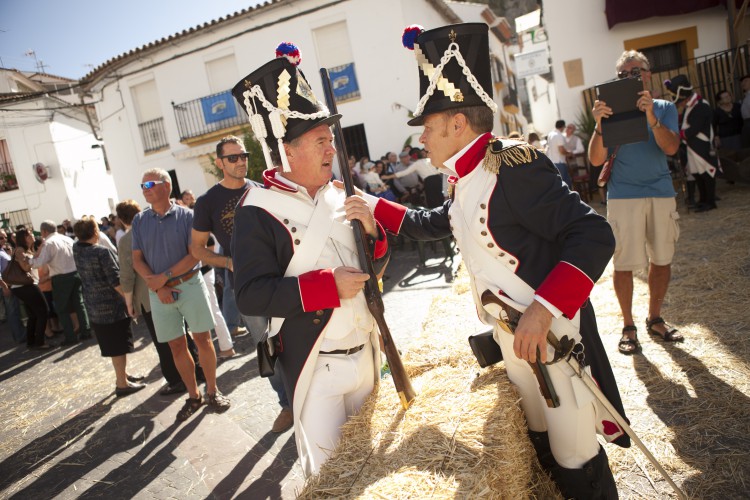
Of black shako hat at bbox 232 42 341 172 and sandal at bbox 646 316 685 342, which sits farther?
sandal at bbox 646 316 685 342

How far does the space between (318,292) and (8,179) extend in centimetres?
3014

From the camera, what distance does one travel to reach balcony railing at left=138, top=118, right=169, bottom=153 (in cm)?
2250

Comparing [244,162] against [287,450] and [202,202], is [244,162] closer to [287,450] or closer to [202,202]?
[202,202]

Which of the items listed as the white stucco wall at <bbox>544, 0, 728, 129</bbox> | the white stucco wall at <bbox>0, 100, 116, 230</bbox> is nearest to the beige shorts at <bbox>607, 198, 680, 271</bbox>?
the white stucco wall at <bbox>544, 0, 728, 129</bbox>

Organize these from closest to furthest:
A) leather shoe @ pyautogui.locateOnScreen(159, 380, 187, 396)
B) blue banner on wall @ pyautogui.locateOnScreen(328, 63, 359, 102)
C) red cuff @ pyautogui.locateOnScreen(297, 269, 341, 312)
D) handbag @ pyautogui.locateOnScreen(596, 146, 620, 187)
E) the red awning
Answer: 1. red cuff @ pyautogui.locateOnScreen(297, 269, 341, 312)
2. handbag @ pyautogui.locateOnScreen(596, 146, 620, 187)
3. leather shoe @ pyautogui.locateOnScreen(159, 380, 187, 396)
4. the red awning
5. blue banner on wall @ pyautogui.locateOnScreen(328, 63, 359, 102)

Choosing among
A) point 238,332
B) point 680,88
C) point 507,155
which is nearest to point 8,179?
point 238,332

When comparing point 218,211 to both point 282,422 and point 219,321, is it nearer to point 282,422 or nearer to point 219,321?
point 282,422

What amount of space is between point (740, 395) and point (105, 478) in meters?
4.71

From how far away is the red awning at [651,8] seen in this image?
12.2 metres

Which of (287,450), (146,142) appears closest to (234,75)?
(146,142)

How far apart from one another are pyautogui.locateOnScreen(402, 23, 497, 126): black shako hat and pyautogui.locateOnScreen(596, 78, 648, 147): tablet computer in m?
2.20

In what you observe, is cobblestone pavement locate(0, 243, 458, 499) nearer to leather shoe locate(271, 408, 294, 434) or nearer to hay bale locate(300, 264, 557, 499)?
leather shoe locate(271, 408, 294, 434)

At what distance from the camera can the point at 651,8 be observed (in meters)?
12.3

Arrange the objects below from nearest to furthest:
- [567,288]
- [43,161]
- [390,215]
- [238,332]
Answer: [567,288]
[390,215]
[238,332]
[43,161]
